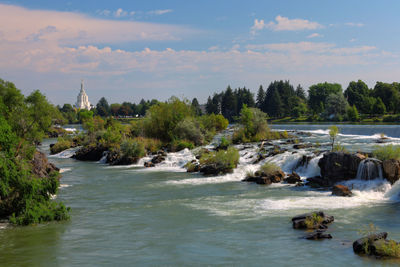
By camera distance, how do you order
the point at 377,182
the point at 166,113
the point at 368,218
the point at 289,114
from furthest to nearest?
the point at 289,114 → the point at 166,113 → the point at 377,182 → the point at 368,218

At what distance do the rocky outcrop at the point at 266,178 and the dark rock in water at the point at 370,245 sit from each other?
1383 centimetres

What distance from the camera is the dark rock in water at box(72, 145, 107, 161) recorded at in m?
50.2

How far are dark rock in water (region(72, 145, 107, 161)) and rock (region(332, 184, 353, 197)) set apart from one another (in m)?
33.8

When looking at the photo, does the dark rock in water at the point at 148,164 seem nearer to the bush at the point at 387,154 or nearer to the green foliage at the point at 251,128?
the green foliage at the point at 251,128

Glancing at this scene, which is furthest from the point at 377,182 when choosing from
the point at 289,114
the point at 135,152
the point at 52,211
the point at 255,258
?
the point at 289,114

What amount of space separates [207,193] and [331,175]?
27.2 feet

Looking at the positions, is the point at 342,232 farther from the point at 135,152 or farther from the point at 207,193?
the point at 135,152

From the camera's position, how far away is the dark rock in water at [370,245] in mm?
12933

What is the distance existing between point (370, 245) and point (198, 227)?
7.07 m

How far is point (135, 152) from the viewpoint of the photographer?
146 feet

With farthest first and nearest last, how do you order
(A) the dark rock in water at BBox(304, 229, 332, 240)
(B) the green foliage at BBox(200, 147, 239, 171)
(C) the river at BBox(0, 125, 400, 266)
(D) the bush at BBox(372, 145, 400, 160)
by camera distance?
(B) the green foliage at BBox(200, 147, 239, 171) → (D) the bush at BBox(372, 145, 400, 160) → (A) the dark rock in water at BBox(304, 229, 332, 240) → (C) the river at BBox(0, 125, 400, 266)

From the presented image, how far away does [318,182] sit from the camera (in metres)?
25.7

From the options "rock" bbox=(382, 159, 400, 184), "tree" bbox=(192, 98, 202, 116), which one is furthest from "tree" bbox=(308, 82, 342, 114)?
"rock" bbox=(382, 159, 400, 184)

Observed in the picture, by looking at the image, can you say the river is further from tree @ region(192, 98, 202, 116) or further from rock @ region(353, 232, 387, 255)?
tree @ region(192, 98, 202, 116)
